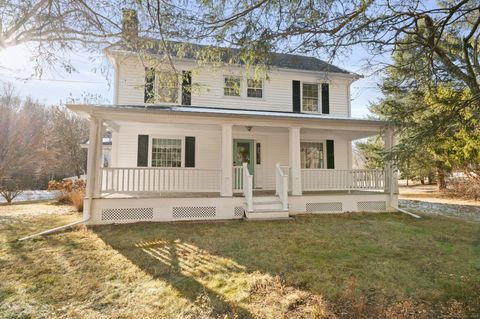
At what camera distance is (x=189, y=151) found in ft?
32.9

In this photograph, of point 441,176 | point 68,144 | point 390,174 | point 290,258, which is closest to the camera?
point 290,258

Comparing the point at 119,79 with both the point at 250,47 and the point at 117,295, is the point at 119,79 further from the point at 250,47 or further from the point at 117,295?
the point at 117,295

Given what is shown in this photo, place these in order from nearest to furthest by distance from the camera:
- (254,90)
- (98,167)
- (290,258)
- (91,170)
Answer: (290,258), (91,170), (98,167), (254,90)

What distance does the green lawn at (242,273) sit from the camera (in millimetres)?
2988

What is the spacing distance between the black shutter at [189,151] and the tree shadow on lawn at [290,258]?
3.16 metres

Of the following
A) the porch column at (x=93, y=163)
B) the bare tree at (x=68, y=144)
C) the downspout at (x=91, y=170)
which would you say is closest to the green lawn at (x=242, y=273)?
the downspout at (x=91, y=170)

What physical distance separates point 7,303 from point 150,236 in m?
3.01

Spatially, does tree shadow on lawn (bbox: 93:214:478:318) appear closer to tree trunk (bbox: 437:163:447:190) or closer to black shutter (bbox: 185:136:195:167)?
black shutter (bbox: 185:136:195:167)

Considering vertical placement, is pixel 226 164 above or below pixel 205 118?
below

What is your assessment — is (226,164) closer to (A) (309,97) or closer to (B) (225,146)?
(B) (225,146)

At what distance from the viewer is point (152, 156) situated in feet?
32.1

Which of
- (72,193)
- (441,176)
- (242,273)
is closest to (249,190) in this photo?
(242,273)

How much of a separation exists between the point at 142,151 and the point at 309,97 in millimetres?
7218

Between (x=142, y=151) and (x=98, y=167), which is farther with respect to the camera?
(x=142, y=151)
